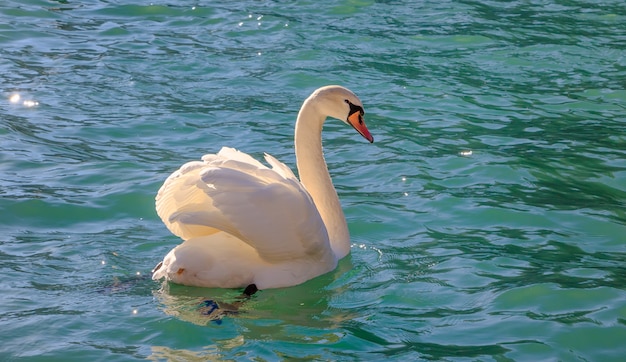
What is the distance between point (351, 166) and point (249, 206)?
111 inches

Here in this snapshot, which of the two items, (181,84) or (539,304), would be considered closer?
(539,304)

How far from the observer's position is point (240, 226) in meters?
6.02

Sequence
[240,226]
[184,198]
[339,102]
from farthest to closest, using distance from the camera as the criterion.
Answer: [339,102], [184,198], [240,226]

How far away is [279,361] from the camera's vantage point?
5.34 metres

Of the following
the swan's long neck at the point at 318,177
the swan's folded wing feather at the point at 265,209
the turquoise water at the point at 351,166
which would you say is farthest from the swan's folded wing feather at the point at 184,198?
the swan's long neck at the point at 318,177

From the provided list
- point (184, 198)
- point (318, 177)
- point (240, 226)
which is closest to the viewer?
point (240, 226)

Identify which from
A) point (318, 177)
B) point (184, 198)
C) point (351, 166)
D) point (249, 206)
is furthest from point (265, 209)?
point (351, 166)

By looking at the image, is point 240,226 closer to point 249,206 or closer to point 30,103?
point 249,206

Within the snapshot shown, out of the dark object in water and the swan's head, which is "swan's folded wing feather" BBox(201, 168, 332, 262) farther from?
the swan's head

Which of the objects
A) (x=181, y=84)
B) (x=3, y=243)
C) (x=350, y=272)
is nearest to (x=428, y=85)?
(x=181, y=84)

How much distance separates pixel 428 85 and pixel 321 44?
5.93 feet

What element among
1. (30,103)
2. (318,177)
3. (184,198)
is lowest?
(30,103)

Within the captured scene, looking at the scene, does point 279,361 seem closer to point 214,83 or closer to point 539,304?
point 539,304

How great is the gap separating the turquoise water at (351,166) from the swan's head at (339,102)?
95 cm
